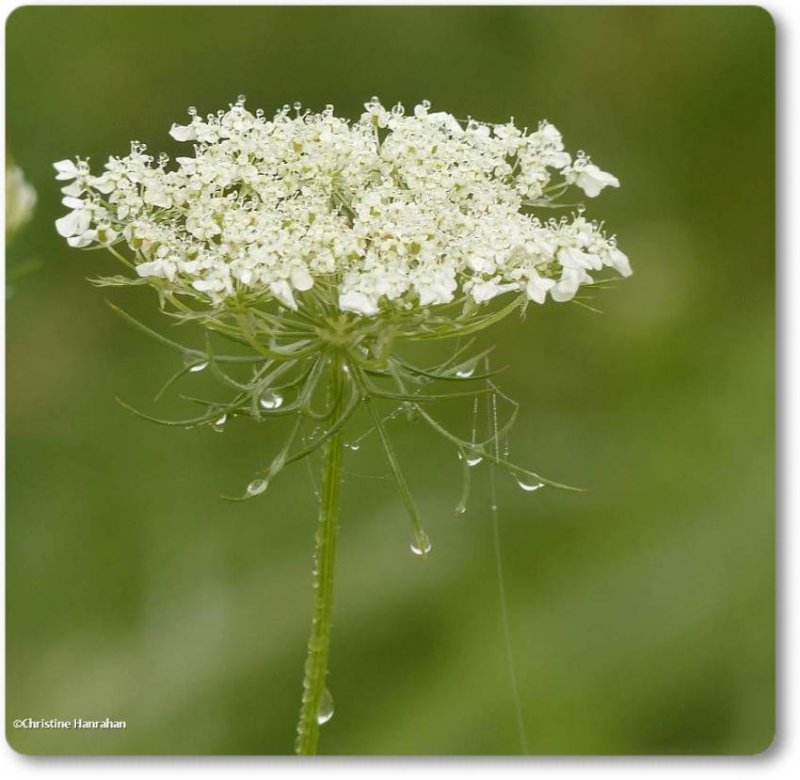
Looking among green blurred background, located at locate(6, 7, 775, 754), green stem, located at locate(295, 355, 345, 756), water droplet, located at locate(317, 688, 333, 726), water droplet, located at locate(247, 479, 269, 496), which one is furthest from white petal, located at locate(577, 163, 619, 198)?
water droplet, located at locate(317, 688, 333, 726)

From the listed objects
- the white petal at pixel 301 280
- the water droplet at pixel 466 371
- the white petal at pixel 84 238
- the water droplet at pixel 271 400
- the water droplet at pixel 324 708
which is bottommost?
the water droplet at pixel 324 708

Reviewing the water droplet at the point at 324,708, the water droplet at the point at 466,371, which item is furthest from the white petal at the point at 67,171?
the water droplet at the point at 324,708

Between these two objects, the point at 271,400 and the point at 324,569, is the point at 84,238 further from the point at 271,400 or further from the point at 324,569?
the point at 324,569

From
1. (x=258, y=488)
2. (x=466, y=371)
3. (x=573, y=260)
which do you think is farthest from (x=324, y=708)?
(x=573, y=260)

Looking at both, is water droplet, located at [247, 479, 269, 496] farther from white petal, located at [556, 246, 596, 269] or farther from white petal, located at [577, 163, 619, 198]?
white petal, located at [577, 163, 619, 198]

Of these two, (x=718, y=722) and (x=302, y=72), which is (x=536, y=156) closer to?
(x=302, y=72)

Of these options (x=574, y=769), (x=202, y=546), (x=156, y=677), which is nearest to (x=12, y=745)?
(x=156, y=677)

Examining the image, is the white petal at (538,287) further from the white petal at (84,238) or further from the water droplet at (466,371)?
the white petal at (84,238)
